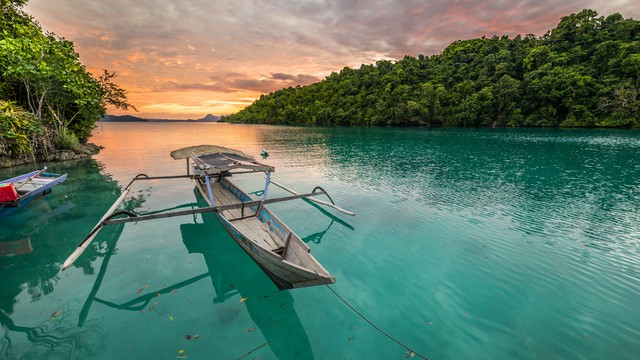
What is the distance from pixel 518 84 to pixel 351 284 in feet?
323

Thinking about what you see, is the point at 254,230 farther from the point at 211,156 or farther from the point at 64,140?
the point at 64,140

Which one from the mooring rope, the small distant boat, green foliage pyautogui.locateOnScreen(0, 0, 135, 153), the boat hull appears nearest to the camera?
the boat hull

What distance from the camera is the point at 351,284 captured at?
8648mm

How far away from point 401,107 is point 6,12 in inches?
3773

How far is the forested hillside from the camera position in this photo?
231 feet

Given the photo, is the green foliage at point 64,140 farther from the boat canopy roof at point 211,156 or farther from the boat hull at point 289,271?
the boat hull at point 289,271

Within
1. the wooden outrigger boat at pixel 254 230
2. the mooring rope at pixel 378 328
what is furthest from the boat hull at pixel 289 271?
the mooring rope at pixel 378 328

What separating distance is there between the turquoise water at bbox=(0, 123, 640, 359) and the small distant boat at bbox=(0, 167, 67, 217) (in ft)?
3.04

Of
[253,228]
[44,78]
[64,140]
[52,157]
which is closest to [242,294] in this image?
[253,228]

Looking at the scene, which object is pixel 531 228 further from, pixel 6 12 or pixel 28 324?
pixel 6 12

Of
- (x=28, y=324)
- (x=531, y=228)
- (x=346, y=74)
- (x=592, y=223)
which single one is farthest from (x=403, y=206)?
(x=346, y=74)

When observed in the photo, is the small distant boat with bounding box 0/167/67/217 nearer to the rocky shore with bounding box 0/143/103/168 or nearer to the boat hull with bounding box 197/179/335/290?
the rocky shore with bounding box 0/143/103/168

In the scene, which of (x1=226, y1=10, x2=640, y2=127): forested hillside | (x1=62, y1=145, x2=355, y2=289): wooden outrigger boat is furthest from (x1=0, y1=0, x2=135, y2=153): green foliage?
(x1=226, y1=10, x2=640, y2=127): forested hillside

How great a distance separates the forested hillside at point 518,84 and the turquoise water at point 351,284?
79607mm
